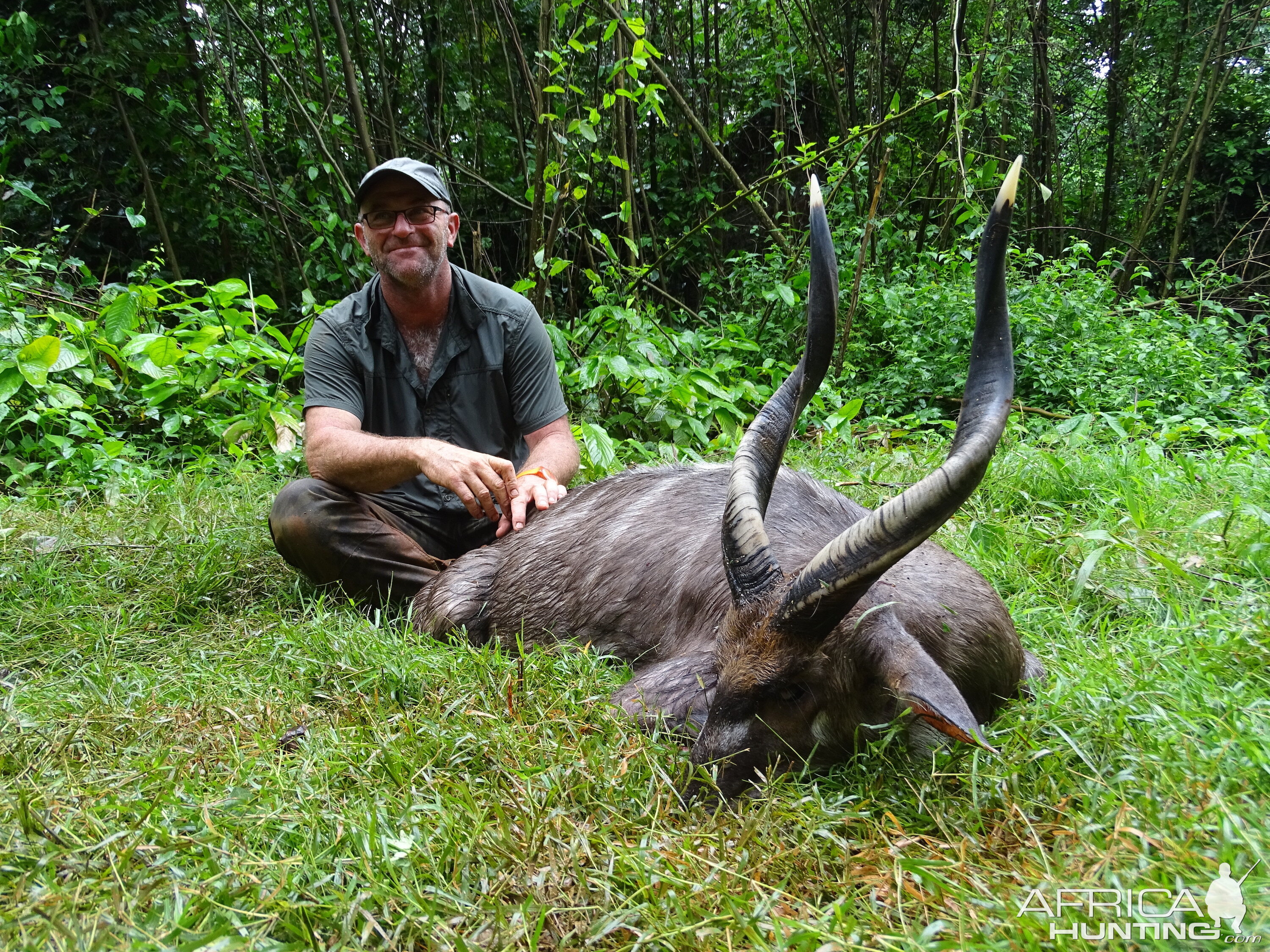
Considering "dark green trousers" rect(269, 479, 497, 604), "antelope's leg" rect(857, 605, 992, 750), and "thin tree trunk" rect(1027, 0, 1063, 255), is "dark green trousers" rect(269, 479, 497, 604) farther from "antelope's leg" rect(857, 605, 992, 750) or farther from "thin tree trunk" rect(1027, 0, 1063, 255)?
"thin tree trunk" rect(1027, 0, 1063, 255)

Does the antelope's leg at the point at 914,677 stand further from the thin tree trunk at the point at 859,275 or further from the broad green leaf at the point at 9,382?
the broad green leaf at the point at 9,382

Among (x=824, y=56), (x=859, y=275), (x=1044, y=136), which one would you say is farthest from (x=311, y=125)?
(x=1044, y=136)

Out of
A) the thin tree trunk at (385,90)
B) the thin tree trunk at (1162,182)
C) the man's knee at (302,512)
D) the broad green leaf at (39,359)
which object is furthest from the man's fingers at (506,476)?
the thin tree trunk at (1162,182)

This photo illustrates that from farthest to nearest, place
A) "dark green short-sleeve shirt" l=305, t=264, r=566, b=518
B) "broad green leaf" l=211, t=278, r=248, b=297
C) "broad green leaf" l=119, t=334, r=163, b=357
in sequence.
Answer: "broad green leaf" l=211, t=278, r=248, b=297 → "broad green leaf" l=119, t=334, r=163, b=357 → "dark green short-sleeve shirt" l=305, t=264, r=566, b=518

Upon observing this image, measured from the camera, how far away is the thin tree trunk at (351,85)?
6.85m

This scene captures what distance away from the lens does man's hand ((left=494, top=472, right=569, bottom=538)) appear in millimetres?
4074

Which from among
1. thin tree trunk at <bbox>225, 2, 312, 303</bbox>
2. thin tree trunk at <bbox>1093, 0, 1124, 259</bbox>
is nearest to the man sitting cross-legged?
thin tree trunk at <bbox>225, 2, 312, 303</bbox>

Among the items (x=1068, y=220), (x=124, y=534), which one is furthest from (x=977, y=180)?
(x=1068, y=220)

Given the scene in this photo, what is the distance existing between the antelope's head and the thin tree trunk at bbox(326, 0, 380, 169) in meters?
5.44

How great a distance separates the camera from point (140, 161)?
27.8ft

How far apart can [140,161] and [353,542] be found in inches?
251

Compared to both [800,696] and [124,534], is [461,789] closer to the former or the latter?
[800,696]

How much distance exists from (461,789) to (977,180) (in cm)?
569

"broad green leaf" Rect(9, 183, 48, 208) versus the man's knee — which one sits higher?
"broad green leaf" Rect(9, 183, 48, 208)
